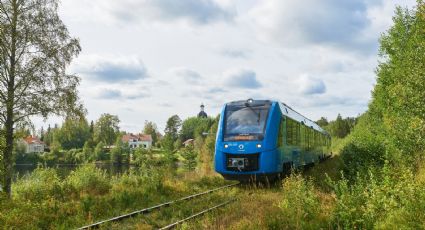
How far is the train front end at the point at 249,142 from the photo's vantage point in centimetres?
1455

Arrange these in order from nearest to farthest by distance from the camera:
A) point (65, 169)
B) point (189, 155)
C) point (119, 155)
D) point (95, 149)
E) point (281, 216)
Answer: point (281, 216)
point (65, 169)
point (189, 155)
point (119, 155)
point (95, 149)

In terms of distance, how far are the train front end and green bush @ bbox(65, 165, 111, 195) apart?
400 centimetres

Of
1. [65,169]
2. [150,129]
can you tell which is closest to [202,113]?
[150,129]

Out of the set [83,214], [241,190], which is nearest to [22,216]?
[83,214]

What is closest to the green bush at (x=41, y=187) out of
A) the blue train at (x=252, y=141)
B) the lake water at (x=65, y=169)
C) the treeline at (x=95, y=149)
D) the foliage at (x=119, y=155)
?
the lake water at (x=65, y=169)

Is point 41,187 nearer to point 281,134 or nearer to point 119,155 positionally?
point 281,134

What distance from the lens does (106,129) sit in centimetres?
11394

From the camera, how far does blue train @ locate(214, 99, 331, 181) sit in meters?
14.6

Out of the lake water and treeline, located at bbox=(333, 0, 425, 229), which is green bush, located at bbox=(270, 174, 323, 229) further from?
the lake water

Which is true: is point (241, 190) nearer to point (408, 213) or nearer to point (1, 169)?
point (408, 213)

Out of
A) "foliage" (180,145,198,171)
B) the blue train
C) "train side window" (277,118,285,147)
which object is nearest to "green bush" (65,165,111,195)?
the blue train

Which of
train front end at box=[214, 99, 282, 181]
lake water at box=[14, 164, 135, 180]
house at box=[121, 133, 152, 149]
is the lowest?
lake water at box=[14, 164, 135, 180]

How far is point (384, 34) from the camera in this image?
1346 inches

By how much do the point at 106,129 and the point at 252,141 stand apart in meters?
104
